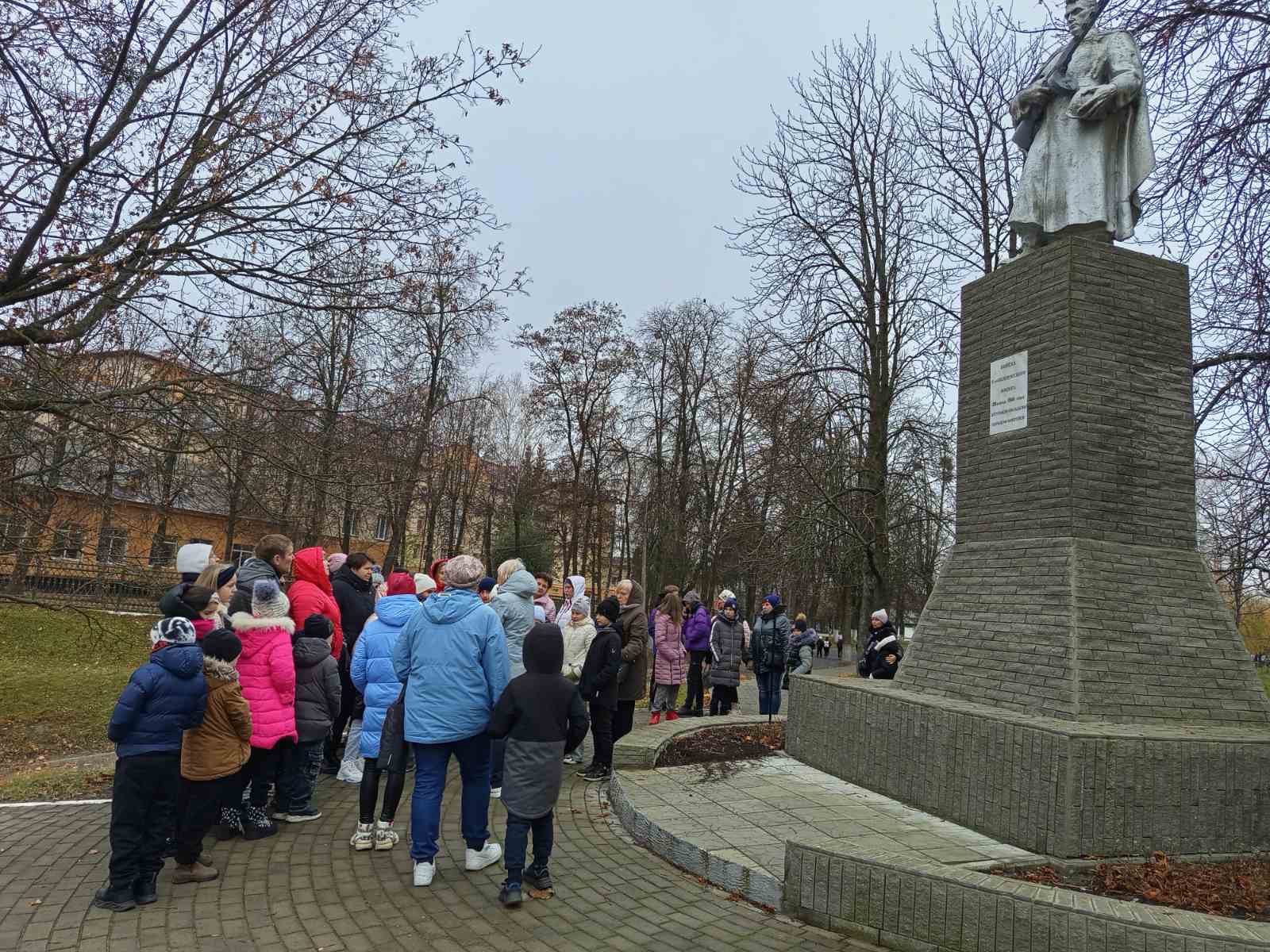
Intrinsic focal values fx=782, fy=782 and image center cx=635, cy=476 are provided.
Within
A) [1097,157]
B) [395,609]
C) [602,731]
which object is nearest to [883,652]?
[602,731]

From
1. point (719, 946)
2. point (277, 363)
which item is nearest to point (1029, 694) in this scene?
point (719, 946)

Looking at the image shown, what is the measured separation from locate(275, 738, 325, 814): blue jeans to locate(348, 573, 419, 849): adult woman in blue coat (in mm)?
386

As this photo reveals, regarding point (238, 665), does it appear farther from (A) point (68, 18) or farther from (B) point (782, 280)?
(B) point (782, 280)

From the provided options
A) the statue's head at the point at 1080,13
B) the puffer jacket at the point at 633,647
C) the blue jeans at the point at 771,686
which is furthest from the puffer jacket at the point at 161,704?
the statue's head at the point at 1080,13

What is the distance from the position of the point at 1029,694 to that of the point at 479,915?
4.04m

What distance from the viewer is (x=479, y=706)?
15.1 feet

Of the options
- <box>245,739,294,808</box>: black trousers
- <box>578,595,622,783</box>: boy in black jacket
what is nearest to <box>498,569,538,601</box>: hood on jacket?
<box>578,595,622,783</box>: boy in black jacket

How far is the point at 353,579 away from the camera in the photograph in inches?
289

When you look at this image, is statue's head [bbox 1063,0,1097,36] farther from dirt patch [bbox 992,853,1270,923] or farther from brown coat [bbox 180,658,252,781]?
brown coat [bbox 180,658,252,781]

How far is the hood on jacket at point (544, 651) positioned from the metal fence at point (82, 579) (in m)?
5.80

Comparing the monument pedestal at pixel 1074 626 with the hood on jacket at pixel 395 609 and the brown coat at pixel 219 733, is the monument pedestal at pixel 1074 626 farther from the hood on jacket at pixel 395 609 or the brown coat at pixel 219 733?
the brown coat at pixel 219 733

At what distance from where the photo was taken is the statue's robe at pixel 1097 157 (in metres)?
6.69

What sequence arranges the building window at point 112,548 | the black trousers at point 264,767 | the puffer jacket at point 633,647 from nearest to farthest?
the black trousers at point 264,767
the puffer jacket at point 633,647
the building window at point 112,548

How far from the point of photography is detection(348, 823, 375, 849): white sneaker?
195 inches
